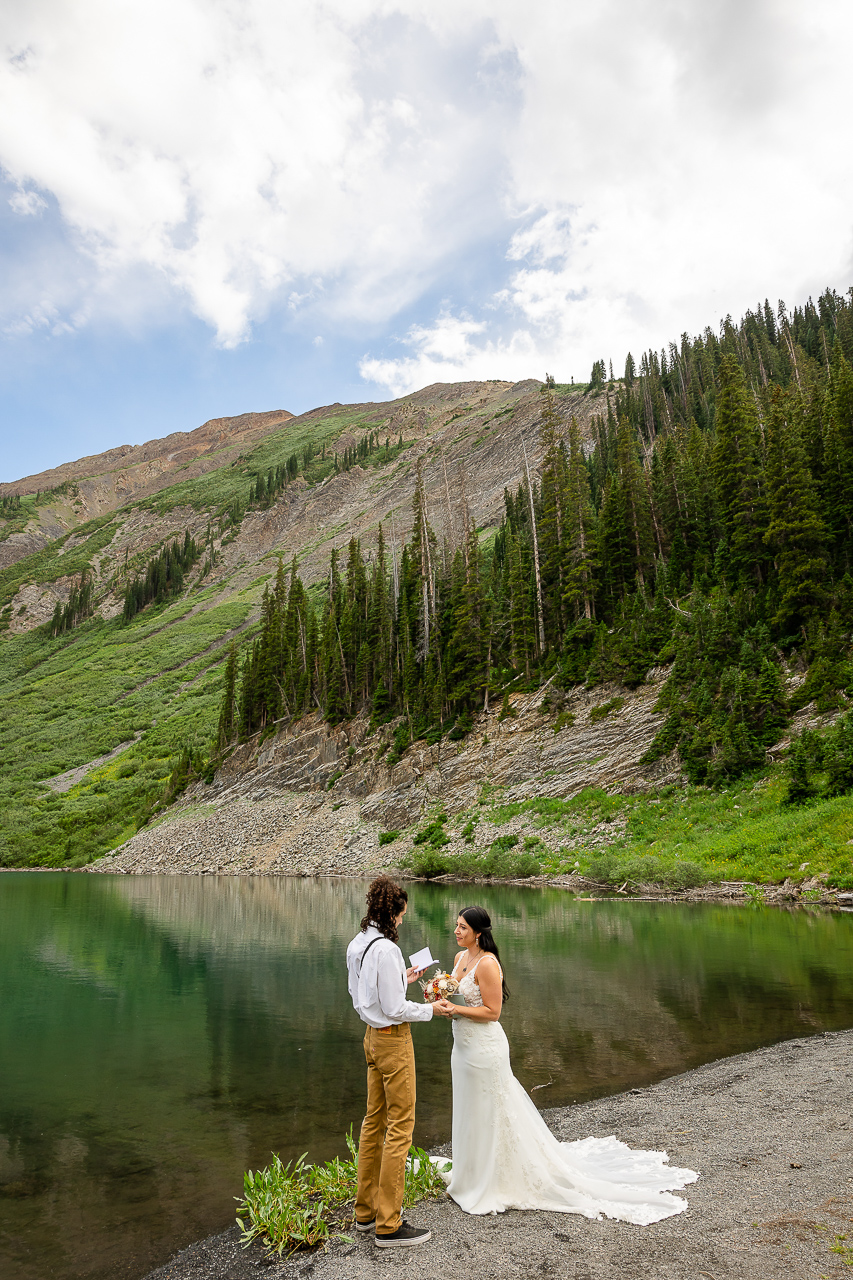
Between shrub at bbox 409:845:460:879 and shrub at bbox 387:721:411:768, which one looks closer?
shrub at bbox 409:845:460:879

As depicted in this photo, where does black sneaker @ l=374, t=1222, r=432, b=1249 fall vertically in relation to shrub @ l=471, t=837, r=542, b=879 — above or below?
above

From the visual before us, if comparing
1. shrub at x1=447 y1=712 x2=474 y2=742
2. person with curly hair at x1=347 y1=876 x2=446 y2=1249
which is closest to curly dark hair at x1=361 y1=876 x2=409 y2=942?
person with curly hair at x1=347 y1=876 x2=446 y2=1249

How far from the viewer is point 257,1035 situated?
39.9 ft

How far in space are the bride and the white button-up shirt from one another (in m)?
0.45

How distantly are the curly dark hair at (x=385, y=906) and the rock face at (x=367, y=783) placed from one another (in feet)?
92.4

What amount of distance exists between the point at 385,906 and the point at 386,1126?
5.61 ft

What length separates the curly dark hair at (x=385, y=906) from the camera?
17.6ft

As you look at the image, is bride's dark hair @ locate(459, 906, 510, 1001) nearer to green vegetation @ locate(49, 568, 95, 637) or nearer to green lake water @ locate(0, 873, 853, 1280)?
green lake water @ locate(0, 873, 853, 1280)

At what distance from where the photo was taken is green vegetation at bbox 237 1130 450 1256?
541 cm

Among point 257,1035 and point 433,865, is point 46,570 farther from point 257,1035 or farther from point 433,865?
point 257,1035

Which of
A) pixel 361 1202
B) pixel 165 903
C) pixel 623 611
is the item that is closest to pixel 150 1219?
pixel 361 1202

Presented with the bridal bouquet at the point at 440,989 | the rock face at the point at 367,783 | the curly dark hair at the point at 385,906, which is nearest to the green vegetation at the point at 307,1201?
the bridal bouquet at the point at 440,989

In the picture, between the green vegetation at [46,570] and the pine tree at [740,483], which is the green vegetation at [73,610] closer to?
the green vegetation at [46,570]

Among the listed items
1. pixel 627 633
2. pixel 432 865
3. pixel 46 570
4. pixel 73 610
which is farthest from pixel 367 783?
pixel 46 570
